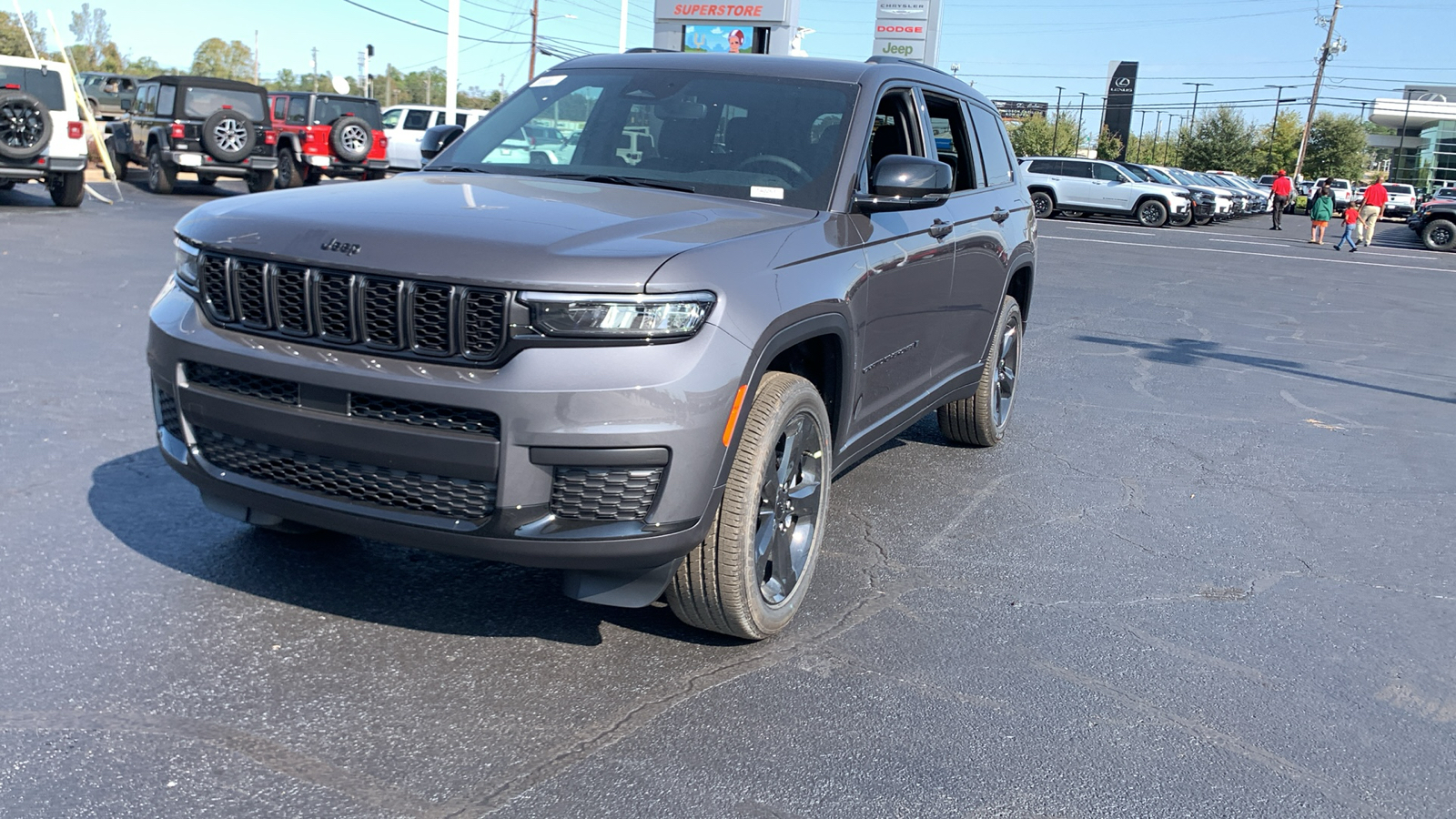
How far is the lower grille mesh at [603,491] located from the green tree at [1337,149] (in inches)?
3722

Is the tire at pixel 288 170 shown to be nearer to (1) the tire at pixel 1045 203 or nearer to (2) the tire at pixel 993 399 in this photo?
(2) the tire at pixel 993 399

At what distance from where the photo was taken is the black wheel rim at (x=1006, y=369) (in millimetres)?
6555

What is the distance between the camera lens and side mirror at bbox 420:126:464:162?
17.2 feet

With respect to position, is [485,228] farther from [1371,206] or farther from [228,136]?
[1371,206]

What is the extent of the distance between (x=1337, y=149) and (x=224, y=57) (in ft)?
330

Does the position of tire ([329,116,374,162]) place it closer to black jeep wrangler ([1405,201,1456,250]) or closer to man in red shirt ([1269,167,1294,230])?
black jeep wrangler ([1405,201,1456,250])

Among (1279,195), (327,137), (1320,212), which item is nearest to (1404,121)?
(1279,195)

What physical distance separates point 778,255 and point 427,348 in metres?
1.07

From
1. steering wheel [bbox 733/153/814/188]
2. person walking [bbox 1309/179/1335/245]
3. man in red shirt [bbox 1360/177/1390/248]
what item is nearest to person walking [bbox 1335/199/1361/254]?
man in red shirt [bbox 1360/177/1390/248]

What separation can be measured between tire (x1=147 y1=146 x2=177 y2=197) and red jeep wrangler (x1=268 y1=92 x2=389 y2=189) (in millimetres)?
2006

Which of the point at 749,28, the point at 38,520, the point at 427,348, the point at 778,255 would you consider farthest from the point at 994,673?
the point at 749,28

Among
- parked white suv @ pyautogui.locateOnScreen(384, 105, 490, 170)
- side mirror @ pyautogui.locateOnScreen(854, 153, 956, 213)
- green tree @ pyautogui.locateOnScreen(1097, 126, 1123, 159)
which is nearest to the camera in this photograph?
side mirror @ pyautogui.locateOnScreen(854, 153, 956, 213)

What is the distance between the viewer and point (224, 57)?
119m

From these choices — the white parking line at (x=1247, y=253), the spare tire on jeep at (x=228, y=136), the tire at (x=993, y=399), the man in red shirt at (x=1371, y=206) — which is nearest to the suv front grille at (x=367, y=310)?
the tire at (x=993, y=399)
